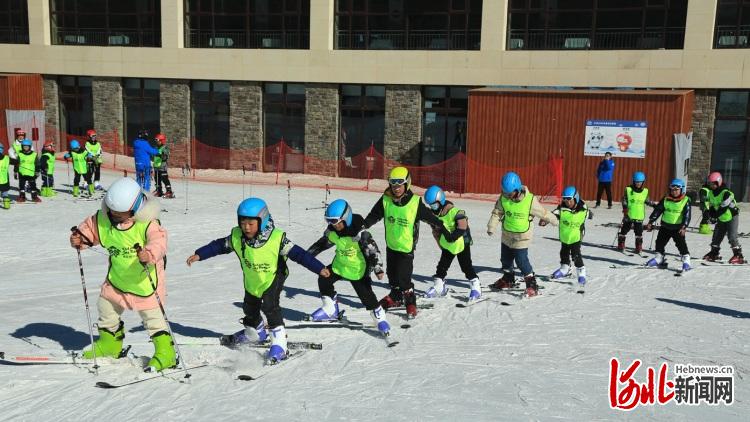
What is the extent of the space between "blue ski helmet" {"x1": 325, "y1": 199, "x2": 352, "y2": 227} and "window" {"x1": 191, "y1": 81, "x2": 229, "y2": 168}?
21454 mm

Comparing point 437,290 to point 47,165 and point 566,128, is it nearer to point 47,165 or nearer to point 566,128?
point 47,165

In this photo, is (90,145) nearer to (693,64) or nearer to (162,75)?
(162,75)

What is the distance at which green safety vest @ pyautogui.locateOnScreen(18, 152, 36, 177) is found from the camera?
18094mm

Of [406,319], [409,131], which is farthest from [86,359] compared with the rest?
[409,131]

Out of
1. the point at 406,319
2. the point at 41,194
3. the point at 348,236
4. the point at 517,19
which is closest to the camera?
the point at 348,236

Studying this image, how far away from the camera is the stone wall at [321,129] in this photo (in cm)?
2720

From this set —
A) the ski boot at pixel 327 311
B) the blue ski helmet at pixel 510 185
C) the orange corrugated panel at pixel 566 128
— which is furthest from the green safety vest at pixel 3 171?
the orange corrugated panel at pixel 566 128

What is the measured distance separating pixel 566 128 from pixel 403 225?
14661 millimetres

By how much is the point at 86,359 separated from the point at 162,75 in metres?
23.6

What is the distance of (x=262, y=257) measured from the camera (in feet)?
23.5

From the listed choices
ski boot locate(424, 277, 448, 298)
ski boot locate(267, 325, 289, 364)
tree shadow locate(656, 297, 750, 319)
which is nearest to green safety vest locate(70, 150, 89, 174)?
ski boot locate(424, 277, 448, 298)

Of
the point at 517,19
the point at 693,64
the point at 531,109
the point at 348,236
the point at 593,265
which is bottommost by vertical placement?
the point at 593,265

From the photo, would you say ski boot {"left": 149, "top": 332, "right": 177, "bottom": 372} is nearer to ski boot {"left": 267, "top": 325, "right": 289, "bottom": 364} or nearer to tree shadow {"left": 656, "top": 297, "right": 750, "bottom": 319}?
ski boot {"left": 267, "top": 325, "right": 289, "bottom": 364}

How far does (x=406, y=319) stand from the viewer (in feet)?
30.8
